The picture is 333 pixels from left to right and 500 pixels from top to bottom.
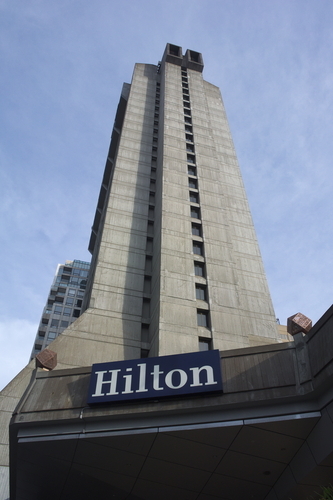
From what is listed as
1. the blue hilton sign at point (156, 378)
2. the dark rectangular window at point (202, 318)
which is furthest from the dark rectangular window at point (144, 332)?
the blue hilton sign at point (156, 378)

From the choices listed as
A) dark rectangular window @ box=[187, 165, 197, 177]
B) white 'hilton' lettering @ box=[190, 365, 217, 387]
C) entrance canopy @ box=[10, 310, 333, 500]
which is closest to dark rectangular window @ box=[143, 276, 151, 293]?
dark rectangular window @ box=[187, 165, 197, 177]

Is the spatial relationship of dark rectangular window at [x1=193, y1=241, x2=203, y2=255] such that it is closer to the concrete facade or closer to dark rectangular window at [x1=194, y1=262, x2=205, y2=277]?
the concrete facade

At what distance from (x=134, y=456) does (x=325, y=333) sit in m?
9.84

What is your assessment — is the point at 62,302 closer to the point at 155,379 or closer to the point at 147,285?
the point at 147,285

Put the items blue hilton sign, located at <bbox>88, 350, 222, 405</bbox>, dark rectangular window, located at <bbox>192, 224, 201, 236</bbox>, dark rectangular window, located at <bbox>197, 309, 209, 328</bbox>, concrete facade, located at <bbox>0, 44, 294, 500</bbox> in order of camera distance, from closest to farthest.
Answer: blue hilton sign, located at <bbox>88, 350, 222, 405</bbox>, concrete facade, located at <bbox>0, 44, 294, 500</bbox>, dark rectangular window, located at <bbox>197, 309, 209, 328</bbox>, dark rectangular window, located at <bbox>192, 224, 201, 236</bbox>

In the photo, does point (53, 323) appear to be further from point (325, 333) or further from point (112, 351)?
point (325, 333)

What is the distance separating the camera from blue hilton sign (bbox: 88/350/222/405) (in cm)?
1822

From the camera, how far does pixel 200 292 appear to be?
1410 inches

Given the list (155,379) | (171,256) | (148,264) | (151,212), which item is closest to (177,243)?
(171,256)

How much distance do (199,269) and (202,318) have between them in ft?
17.6

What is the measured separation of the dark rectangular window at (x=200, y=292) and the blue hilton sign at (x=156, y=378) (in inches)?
637

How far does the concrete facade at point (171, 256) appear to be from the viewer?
32594 millimetres

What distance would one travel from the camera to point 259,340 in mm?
35375

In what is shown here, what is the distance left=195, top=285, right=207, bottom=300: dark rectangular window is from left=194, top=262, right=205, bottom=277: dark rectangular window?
146 cm
